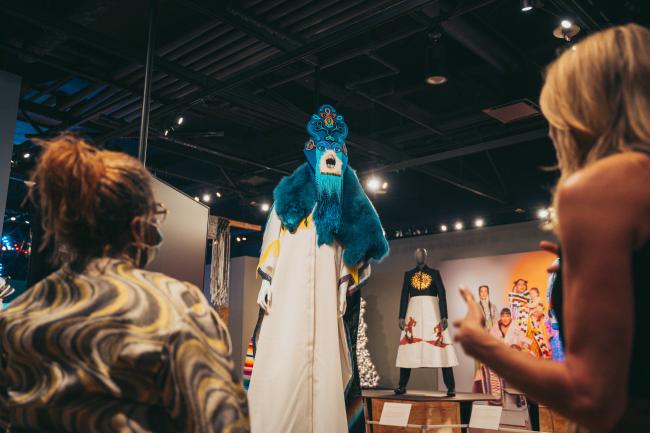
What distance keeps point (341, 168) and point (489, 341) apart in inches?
122

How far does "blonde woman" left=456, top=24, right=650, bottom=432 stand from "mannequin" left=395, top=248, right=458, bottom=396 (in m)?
6.97

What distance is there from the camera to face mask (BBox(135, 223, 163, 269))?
1269 mm

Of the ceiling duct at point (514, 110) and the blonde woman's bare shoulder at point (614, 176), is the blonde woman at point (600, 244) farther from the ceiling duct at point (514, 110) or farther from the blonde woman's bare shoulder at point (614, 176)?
the ceiling duct at point (514, 110)

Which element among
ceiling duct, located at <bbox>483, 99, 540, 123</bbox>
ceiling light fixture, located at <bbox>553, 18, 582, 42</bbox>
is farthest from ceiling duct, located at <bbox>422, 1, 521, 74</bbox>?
ceiling light fixture, located at <bbox>553, 18, 582, 42</bbox>

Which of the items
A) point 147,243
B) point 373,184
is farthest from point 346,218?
point 373,184

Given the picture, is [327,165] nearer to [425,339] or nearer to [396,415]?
[396,415]

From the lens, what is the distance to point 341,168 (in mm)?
4055

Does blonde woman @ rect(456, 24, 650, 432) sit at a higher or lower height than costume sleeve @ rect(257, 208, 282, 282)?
lower

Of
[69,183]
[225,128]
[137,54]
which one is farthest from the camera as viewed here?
[225,128]

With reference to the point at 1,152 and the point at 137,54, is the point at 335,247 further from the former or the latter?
the point at 1,152

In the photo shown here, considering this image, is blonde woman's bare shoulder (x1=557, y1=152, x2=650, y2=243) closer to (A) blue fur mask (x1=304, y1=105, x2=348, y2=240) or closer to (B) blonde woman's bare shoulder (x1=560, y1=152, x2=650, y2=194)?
(B) blonde woman's bare shoulder (x1=560, y1=152, x2=650, y2=194)

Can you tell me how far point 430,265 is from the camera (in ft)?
36.7

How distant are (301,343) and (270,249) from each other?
2.28 ft

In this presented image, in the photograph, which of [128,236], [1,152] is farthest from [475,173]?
[128,236]
